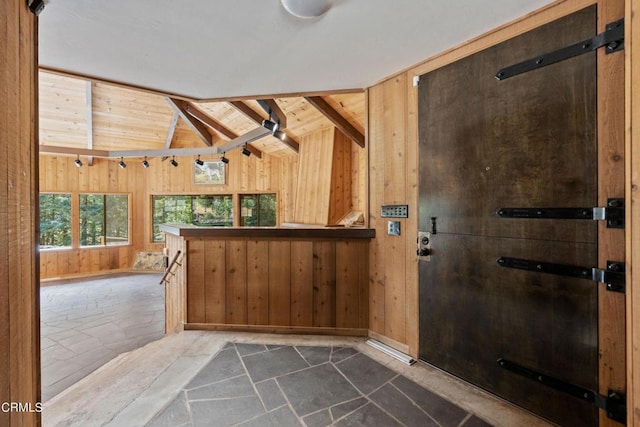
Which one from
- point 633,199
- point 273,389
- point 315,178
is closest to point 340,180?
point 315,178

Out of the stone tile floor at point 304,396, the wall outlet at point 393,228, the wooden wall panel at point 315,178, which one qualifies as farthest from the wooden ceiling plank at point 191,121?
the stone tile floor at point 304,396

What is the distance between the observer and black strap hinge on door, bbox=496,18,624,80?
1220 mm

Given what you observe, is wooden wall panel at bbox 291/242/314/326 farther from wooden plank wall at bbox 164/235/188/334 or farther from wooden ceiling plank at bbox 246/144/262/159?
wooden ceiling plank at bbox 246/144/262/159

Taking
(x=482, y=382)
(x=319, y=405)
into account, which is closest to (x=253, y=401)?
(x=319, y=405)

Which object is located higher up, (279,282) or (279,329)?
(279,282)

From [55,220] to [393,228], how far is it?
8225 millimetres

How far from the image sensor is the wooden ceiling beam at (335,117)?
3828mm

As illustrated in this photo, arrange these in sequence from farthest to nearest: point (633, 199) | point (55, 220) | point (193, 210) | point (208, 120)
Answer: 1. point (193, 210)
2. point (55, 220)
3. point (208, 120)
4. point (633, 199)

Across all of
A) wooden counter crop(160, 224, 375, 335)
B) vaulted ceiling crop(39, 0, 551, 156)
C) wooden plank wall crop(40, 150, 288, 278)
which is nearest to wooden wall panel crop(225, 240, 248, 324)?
wooden counter crop(160, 224, 375, 335)

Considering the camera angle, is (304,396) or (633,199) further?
(304,396)

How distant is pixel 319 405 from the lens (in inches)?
62.7

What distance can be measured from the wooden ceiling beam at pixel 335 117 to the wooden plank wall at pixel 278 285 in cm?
228

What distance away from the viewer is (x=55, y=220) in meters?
6.45

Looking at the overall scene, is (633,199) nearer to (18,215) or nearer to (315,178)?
(18,215)
